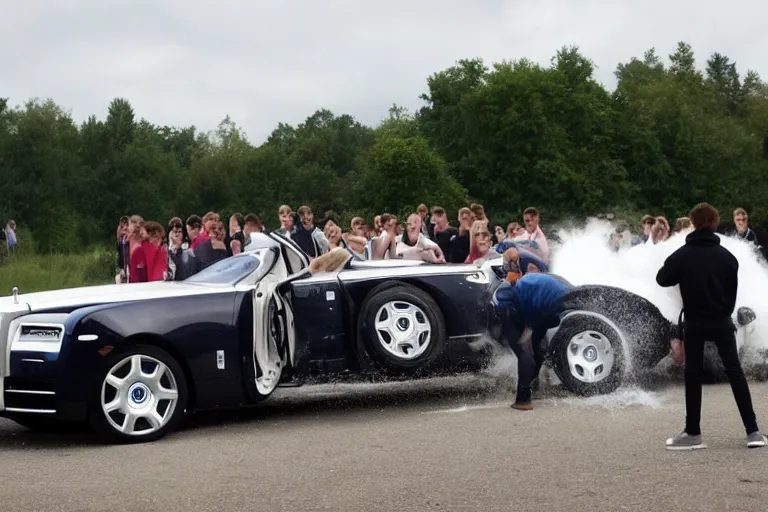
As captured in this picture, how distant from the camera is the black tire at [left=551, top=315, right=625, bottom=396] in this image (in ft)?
34.5

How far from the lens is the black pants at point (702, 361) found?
811 centimetres

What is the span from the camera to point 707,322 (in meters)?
8.16

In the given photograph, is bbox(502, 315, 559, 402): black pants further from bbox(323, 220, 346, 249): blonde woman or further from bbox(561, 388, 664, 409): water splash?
bbox(323, 220, 346, 249): blonde woman

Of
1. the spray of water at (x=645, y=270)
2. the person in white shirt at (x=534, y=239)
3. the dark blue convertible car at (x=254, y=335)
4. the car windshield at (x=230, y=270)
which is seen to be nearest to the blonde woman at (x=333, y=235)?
the person in white shirt at (x=534, y=239)

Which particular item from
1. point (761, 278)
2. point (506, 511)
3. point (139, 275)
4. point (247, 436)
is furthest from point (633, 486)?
point (139, 275)

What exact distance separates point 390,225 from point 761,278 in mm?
5562

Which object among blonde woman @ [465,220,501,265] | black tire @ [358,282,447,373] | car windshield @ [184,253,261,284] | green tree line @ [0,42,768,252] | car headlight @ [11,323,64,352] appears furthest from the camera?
green tree line @ [0,42,768,252]

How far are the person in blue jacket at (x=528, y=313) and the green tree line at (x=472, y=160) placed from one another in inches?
2087

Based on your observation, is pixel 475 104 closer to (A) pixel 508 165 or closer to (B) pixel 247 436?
(A) pixel 508 165

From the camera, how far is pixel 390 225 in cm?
1557

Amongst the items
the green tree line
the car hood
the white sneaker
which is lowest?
the white sneaker

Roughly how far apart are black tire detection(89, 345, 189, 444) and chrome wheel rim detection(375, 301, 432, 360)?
1806mm

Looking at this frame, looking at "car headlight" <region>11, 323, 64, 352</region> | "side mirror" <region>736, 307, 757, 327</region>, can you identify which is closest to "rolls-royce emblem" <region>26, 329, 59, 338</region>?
"car headlight" <region>11, 323, 64, 352</region>

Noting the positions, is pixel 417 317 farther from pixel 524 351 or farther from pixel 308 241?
pixel 308 241
